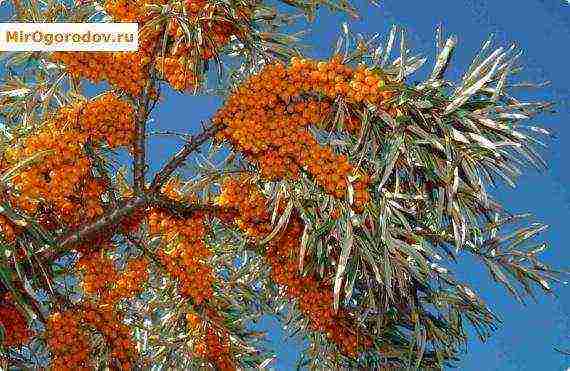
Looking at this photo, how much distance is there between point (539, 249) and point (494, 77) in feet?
2.54

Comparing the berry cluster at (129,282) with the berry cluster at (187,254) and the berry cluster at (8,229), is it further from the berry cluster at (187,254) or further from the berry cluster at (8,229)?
the berry cluster at (8,229)

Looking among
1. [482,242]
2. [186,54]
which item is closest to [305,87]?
[186,54]

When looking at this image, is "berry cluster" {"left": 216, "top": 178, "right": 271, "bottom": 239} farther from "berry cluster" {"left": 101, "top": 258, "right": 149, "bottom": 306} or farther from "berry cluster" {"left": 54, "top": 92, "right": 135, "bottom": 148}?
"berry cluster" {"left": 54, "top": 92, "right": 135, "bottom": 148}

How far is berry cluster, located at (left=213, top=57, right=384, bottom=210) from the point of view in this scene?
2674 mm

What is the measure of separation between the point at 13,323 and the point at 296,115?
4.47 feet

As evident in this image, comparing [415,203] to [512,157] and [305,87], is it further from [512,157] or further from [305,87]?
[305,87]

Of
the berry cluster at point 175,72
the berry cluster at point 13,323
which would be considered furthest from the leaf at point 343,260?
the berry cluster at point 13,323

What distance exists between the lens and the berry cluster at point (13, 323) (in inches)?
111

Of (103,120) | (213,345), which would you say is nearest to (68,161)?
(103,120)

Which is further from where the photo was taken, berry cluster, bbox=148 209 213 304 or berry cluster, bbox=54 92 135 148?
berry cluster, bbox=148 209 213 304

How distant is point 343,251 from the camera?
2557 mm

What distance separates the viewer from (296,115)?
2.77 metres

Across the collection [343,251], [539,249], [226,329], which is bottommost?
[539,249]

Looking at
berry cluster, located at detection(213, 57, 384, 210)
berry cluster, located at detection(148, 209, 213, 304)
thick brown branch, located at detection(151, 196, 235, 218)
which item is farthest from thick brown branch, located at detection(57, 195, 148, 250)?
berry cluster, located at detection(213, 57, 384, 210)
